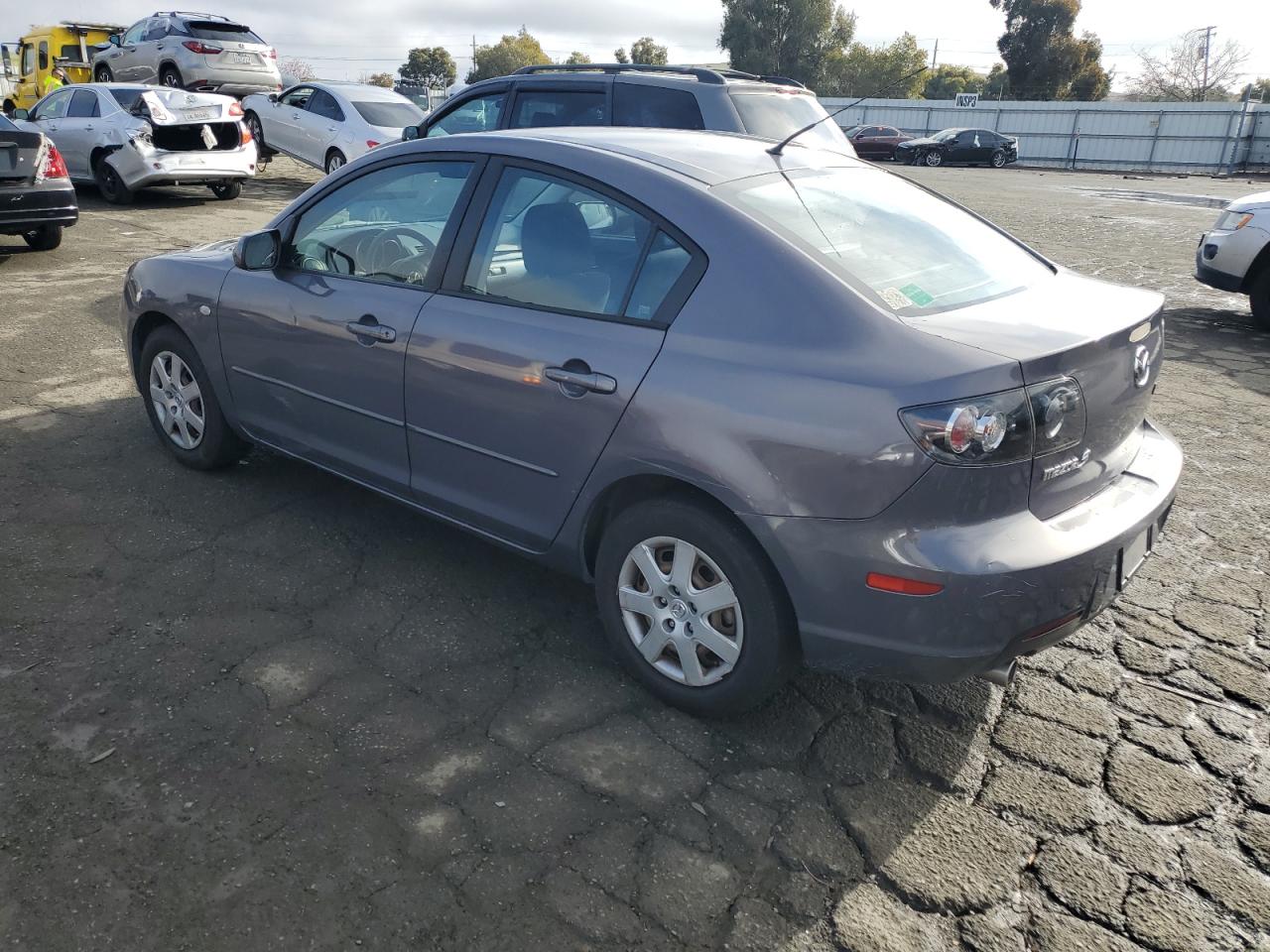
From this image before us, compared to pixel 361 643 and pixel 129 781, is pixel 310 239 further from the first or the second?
pixel 129 781

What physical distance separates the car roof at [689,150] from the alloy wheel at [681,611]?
115 cm

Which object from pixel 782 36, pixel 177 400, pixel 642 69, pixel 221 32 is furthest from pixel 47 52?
pixel 782 36

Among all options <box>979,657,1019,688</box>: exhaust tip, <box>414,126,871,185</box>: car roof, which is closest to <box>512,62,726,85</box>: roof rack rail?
<box>414,126,871,185</box>: car roof

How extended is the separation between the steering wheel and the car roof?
1.15 feet

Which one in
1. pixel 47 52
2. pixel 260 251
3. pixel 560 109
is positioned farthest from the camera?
pixel 47 52

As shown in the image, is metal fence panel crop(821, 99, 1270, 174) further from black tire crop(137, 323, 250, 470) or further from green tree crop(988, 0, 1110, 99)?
black tire crop(137, 323, 250, 470)

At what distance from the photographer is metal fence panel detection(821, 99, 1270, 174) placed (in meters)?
33.3

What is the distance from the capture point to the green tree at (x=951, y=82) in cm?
6981

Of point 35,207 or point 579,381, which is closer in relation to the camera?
point 579,381

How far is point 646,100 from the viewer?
698cm

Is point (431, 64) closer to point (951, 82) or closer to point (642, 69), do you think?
point (951, 82)

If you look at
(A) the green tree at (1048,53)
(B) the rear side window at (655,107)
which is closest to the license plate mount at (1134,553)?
(B) the rear side window at (655,107)

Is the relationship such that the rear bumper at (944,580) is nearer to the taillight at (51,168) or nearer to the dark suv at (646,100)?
the dark suv at (646,100)

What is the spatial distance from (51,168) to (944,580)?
9.71 m
